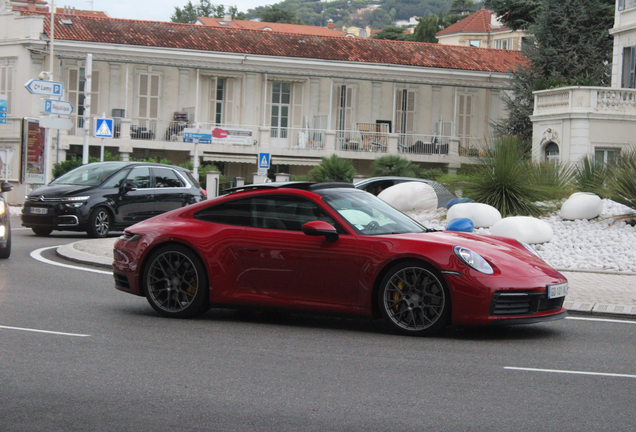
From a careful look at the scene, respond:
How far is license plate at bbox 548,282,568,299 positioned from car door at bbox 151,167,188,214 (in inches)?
511

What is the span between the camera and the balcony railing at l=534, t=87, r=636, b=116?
98.9 feet

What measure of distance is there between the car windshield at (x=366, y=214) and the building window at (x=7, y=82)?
3614cm

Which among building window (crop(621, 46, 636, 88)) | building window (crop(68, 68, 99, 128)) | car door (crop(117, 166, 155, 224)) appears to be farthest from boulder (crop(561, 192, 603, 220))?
building window (crop(68, 68, 99, 128))

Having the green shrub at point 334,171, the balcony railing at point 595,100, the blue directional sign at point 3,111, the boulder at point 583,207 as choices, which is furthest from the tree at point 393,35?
the boulder at point 583,207

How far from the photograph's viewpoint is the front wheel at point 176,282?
863 centimetres

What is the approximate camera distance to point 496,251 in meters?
8.09

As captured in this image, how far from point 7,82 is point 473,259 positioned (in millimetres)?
37971

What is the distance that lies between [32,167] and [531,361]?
35.0 metres

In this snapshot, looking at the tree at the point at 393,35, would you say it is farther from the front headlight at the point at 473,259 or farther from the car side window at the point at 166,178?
the front headlight at the point at 473,259

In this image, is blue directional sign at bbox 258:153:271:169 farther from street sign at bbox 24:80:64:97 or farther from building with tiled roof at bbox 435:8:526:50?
building with tiled roof at bbox 435:8:526:50

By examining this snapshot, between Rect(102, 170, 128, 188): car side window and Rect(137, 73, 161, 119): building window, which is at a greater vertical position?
Rect(137, 73, 161, 119): building window

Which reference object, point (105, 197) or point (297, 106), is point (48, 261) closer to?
point (105, 197)

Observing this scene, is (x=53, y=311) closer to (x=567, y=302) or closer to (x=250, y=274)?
(x=250, y=274)

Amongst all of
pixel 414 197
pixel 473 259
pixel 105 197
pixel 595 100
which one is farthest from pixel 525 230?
pixel 595 100
